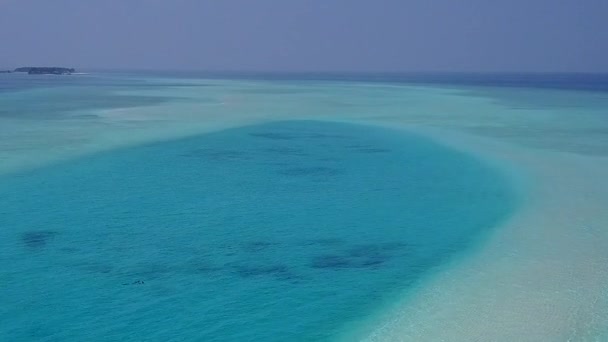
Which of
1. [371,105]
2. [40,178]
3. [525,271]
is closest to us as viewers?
[525,271]

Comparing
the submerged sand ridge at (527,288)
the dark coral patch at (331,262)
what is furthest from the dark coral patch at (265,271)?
the submerged sand ridge at (527,288)

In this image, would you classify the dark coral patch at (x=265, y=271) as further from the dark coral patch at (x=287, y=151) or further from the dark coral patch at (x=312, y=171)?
the dark coral patch at (x=287, y=151)

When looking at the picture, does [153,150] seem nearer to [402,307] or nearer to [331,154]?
[331,154]

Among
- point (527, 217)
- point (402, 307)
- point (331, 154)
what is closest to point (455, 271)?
point (402, 307)

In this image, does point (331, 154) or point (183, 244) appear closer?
point (183, 244)

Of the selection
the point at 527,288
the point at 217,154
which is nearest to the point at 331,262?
the point at 527,288

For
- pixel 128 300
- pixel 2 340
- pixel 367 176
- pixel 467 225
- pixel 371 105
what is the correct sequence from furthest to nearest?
pixel 371 105, pixel 367 176, pixel 467 225, pixel 128 300, pixel 2 340

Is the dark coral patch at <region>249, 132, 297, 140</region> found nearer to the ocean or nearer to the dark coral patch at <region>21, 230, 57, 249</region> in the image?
the ocean
